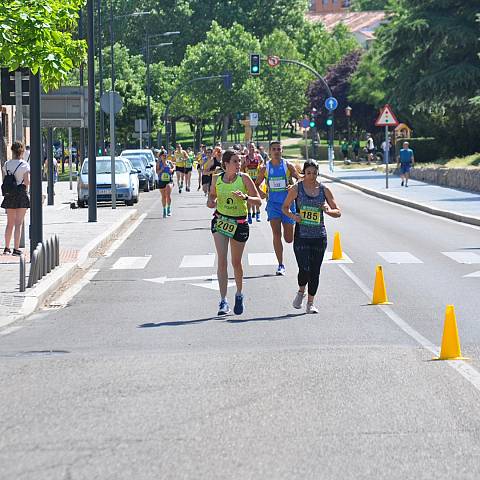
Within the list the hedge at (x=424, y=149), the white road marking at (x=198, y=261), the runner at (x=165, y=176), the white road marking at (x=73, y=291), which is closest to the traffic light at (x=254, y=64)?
the hedge at (x=424, y=149)

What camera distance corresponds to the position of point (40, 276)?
18.3m

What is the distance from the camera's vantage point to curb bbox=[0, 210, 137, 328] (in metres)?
15.6

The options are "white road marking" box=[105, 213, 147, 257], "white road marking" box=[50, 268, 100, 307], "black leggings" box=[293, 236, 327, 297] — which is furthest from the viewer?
"white road marking" box=[105, 213, 147, 257]

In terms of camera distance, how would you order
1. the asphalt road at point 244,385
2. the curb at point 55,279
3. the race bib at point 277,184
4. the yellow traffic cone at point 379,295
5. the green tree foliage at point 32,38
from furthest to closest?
the race bib at point 277,184
the green tree foliage at point 32,38
the yellow traffic cone at point 379,295
the curb at point 55,279
the asphalt road at point 244,385

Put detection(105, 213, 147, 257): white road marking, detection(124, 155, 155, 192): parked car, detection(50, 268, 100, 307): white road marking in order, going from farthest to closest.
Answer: detection(124, 155, 155, 192): parked car, detection(105, 213, 147, 257): white road marking, detection(50, 268, 100, 307): white road marking

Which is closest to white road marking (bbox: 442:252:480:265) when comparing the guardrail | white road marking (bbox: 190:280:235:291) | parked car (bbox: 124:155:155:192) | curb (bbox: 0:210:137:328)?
white road marking (bbox: 190:280:235:291)

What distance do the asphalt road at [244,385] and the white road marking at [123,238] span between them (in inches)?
236

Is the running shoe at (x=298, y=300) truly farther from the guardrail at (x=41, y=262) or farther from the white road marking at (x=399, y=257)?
the white road marking at (x=399, y=257)

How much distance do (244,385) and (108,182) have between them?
1299 inches

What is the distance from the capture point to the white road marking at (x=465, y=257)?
71.8 feet

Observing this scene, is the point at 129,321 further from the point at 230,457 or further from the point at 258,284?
the point at 230,457

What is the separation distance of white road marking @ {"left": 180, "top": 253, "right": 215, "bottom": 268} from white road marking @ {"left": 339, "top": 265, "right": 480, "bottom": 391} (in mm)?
4185

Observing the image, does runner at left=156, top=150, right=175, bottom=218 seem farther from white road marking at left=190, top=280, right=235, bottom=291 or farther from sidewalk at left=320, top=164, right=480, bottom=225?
white road marking at left=190, top=280, right=235, bottom=291

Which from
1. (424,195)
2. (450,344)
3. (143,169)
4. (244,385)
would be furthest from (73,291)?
(143,169)
